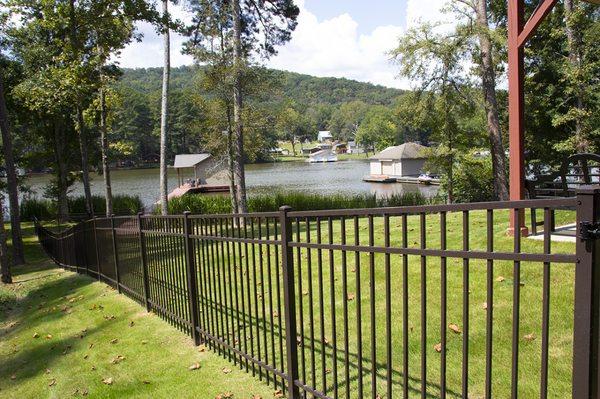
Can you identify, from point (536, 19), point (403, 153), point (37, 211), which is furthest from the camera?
point (403, 153)

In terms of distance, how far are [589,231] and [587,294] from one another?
0.80 ft

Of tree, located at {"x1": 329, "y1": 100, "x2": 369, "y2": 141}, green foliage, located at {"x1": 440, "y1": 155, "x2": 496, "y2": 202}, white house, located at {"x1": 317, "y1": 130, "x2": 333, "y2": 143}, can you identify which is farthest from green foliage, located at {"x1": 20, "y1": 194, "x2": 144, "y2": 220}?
white house, located at {"x1": 317, "y1": 130, "x2": 333, "y2": 143}

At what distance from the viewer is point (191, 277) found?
5.06 m

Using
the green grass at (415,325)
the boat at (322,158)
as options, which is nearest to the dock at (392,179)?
the green grass at (415,325)

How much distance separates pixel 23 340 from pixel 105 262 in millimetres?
2402

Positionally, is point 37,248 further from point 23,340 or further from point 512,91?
point 512,91

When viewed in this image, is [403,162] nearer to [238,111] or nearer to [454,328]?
[238,111]

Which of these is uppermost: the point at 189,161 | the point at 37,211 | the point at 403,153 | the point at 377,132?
the point at 377,132

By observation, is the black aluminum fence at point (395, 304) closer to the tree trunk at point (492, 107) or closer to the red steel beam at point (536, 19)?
the red steel beam at point (536, 19)

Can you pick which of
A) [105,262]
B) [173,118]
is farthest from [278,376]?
[173,118]

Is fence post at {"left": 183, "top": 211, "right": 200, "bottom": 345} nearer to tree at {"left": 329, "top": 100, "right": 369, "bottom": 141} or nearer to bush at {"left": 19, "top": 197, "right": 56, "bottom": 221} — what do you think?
bush at {"left": 19, "top": 197, "right": 56, "bottom": 221}

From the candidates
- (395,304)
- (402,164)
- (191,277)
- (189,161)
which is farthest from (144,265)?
(402,164)

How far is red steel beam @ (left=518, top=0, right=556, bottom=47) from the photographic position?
6137mm

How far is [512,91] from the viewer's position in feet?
21.7
